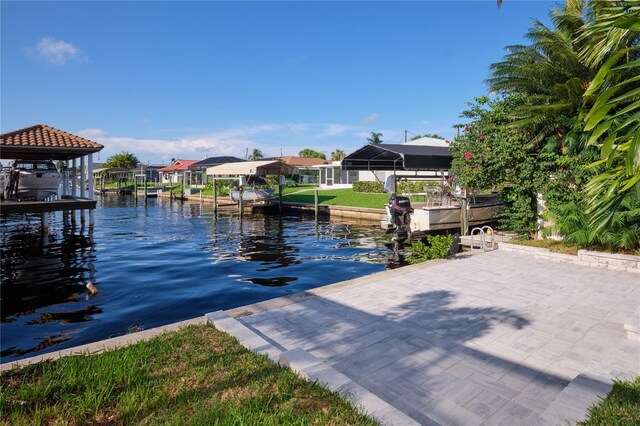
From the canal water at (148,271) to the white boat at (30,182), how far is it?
218 centimetres

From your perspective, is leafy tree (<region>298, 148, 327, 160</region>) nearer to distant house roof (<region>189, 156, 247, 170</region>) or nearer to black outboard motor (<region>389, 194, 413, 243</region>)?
distant house roof (<region>189, 156, 247, 170</region>)

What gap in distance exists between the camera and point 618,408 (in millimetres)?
3086

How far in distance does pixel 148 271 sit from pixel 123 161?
74972mm

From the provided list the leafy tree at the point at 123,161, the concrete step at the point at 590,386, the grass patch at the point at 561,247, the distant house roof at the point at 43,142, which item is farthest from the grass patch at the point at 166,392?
the leafy tree at the point at 123,161

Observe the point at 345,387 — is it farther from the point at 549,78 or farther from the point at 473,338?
the point at 549,78

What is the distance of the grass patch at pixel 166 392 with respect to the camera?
9.88ft

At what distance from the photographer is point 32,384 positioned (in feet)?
11.5

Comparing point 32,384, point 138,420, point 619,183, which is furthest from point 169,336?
point 619,183

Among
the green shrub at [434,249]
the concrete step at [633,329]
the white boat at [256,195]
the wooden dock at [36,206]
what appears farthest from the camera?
the white boat at [256,195]

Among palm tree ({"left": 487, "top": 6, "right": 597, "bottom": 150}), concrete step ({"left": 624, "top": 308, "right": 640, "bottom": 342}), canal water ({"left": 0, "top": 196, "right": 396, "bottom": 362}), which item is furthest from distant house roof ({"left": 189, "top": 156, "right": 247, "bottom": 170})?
concrete step ({"left": 624, "top": 308, "right": 640, "bottom": 342})

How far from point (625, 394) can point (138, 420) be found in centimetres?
416

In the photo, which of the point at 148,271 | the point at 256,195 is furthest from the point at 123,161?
the point at 148,271

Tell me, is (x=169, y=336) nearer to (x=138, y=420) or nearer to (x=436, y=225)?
(x=138, y=420)

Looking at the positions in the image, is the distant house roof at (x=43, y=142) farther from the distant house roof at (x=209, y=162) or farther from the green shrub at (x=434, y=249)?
the distant house roof at (x=209, y=162)
